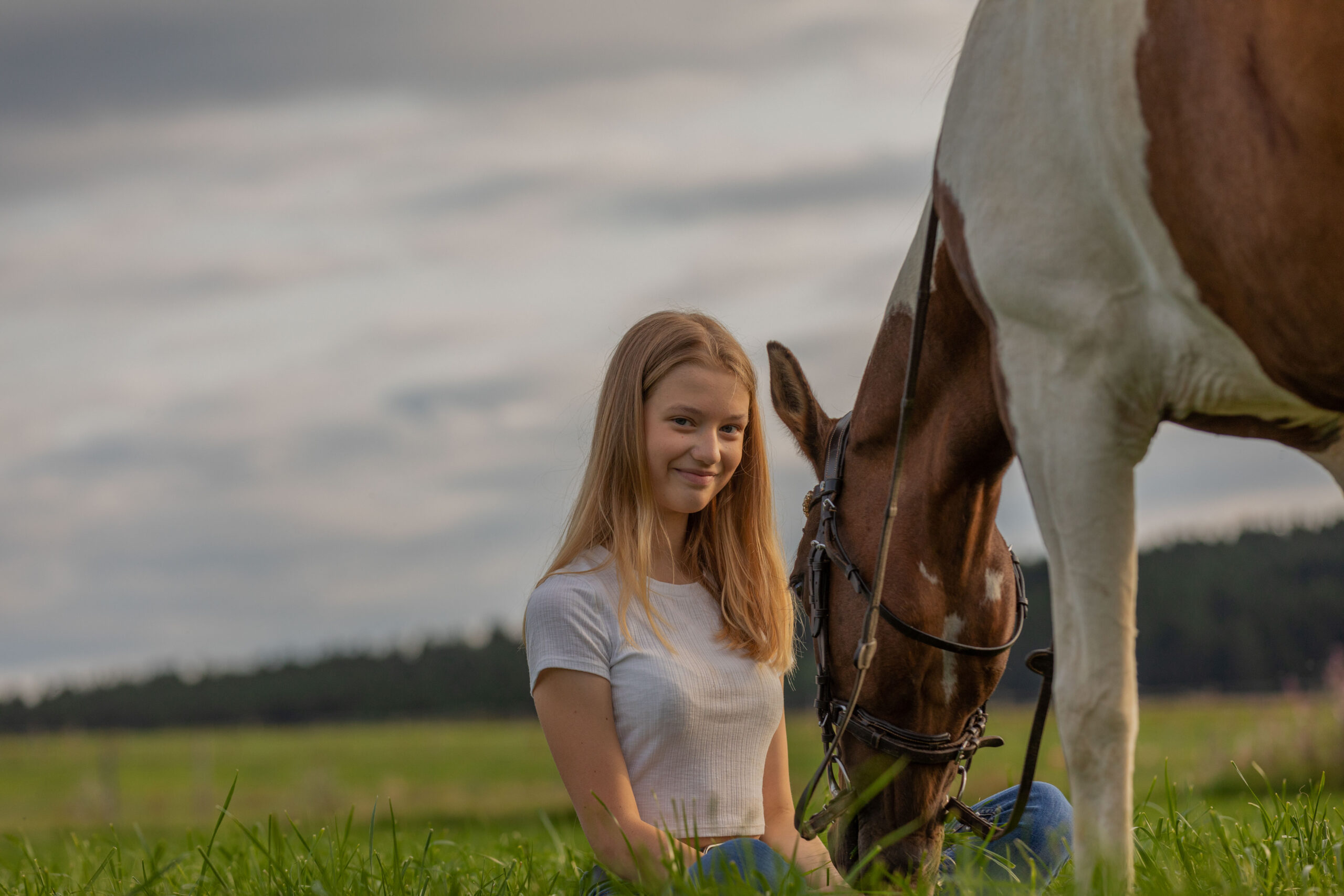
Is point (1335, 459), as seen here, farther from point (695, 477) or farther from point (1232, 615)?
point (1232, 615)

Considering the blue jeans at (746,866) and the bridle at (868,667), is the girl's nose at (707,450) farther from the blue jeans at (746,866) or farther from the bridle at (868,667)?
the blue jeans at (746,866)

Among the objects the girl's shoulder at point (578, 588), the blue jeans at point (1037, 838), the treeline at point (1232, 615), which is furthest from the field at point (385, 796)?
the treeline at point (1232, 615)

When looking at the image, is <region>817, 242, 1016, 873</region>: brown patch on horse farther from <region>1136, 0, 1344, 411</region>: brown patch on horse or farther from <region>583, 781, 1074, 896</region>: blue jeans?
<region>1136, 0, 1344, 411</region>: brown patch on horse

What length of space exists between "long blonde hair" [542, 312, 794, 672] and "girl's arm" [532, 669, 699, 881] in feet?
0.71

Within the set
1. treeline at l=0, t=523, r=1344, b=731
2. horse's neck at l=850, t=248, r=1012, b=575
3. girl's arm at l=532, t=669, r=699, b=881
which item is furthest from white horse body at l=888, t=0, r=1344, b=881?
treeline at l=0, t=523, r=1344, b=731

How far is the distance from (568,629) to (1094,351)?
5.22ft

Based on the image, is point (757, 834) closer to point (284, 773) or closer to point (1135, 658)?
point (1135, 658)

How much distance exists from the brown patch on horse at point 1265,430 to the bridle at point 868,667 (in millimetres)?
761

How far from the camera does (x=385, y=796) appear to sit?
859 inches

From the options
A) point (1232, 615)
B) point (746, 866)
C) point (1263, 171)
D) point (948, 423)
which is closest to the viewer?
point (1263, 171)

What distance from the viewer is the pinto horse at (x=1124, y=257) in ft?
6.53

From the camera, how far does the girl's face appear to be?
10.8 feet

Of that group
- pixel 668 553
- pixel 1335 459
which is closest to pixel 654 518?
pixel 668 553

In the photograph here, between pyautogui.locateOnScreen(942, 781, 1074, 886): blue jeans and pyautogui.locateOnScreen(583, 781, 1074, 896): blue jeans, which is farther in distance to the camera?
pyautogui.locateOnScreen(942, 781, 1074, 886): blue jeans
